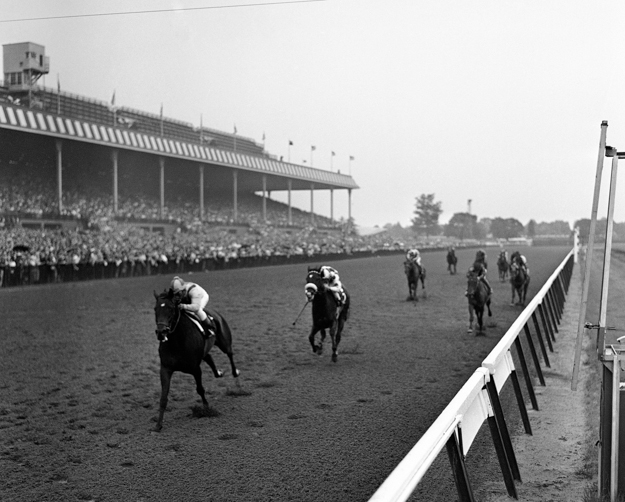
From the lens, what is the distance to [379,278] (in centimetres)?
2669

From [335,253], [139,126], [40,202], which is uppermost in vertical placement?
[139,126]

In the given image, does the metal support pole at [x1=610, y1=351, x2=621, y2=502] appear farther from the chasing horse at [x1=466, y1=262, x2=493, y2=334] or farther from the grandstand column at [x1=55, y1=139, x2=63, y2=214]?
the grandstand column at [x1=55, y1=139, x2=63, y2=214]

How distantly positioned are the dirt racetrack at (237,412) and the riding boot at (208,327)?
2.47 feet

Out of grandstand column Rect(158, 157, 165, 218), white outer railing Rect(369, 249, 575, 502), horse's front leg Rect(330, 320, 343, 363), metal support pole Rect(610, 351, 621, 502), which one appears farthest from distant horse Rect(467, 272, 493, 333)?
grandstand column Rect(158, 157, 165, 218)

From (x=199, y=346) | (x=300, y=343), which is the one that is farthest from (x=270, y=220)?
(x=199, y=346)

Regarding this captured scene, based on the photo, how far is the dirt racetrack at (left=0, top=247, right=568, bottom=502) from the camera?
4387 millimetres

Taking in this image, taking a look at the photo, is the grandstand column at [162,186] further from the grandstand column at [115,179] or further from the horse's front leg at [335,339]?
the horse's front leg at [335,339]

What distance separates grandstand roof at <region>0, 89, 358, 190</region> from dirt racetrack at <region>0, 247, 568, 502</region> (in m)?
19.9

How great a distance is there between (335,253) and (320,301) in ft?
120

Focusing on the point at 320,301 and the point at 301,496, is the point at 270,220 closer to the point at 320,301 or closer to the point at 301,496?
the point at 320,301

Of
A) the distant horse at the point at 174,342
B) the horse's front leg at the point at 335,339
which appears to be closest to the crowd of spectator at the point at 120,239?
the horse's front leg at the point at 335,339

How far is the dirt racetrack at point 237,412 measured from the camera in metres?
4.39

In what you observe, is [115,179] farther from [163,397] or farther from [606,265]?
[606,265]

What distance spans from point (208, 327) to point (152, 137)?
35.9 metres
